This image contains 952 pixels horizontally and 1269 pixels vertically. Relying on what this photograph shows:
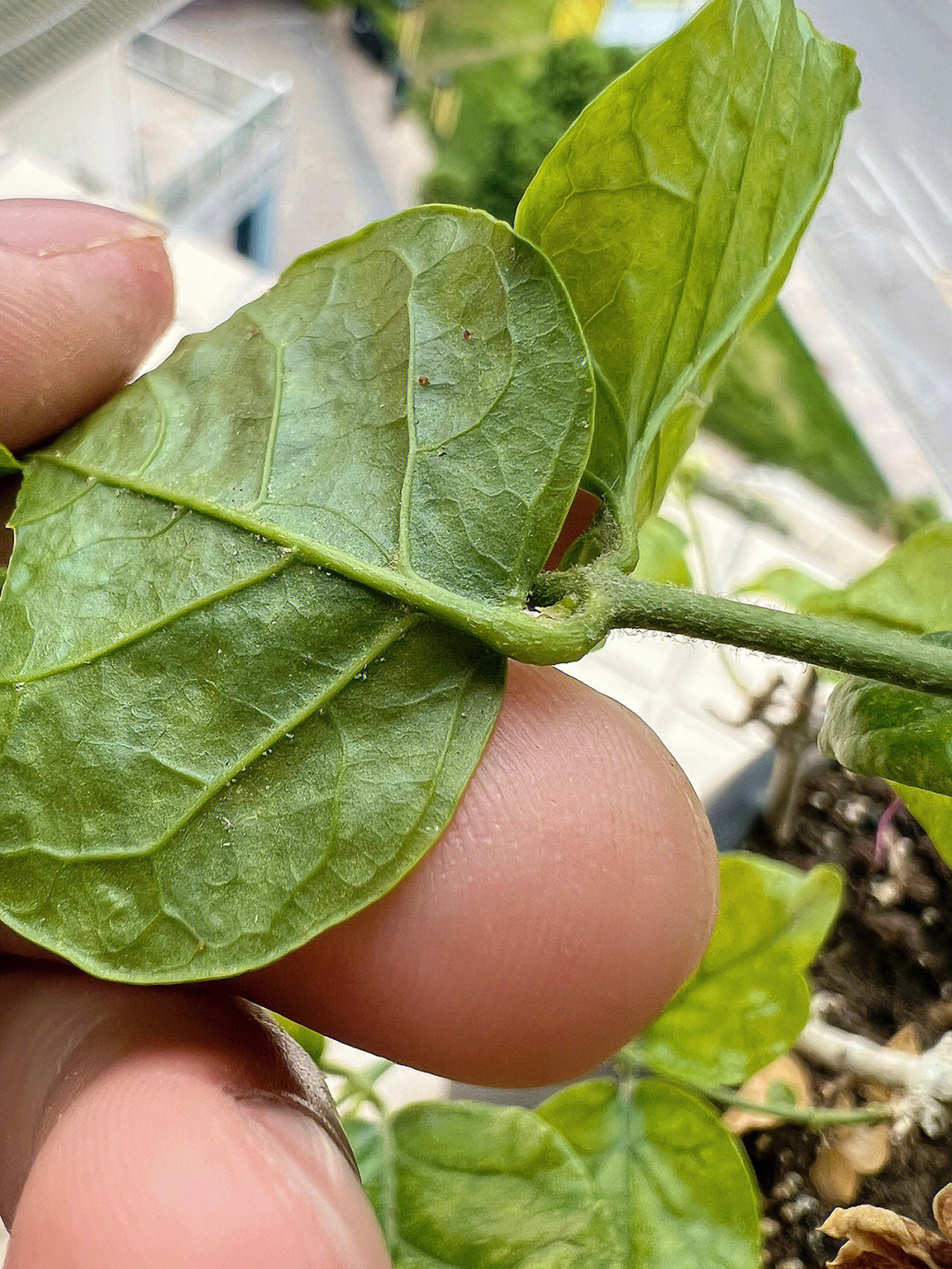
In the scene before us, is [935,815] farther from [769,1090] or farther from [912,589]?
[769,1090]

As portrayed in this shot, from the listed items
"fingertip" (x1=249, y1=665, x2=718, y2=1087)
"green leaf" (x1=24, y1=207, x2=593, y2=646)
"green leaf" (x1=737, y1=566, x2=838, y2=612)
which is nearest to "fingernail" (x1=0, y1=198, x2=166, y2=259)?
"green leaf" (x1=24, y1=207, x2=593, y2=646)

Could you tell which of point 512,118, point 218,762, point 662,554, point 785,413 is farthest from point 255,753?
point 512,118

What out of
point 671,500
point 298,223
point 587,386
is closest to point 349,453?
point 587,386

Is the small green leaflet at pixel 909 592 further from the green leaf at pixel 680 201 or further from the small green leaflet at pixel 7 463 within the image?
the small green leaflet at pixel 7 463

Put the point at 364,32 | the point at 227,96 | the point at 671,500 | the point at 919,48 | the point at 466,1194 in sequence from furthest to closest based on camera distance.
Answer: the point at 364,32 < the point at 227,96 < the point at 671,500 < the point at 919,48 < the point at 466,1194

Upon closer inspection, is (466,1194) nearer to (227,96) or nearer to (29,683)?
(29,683)

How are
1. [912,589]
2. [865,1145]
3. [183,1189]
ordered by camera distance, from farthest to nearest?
[865,1145] → [912,589] → [183,1189]
